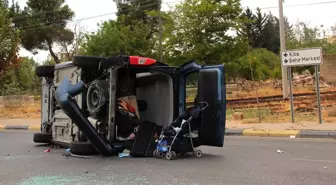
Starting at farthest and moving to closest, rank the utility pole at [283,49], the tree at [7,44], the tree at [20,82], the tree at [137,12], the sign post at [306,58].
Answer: the tree at [137,12], the tree at [20,82], the tree at [7,44], the utility pole at [283,49], the sign post at [306,58]

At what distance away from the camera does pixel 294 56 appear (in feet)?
45.3

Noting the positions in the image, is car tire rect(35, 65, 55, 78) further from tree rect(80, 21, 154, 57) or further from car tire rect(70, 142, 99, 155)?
tree rect(80, 21, 154, 57)

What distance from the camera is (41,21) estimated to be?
Answer: 43625 millimetres

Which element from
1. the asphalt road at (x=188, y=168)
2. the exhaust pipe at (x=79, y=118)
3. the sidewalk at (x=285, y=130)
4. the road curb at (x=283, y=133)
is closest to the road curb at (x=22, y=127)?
the sidewalk at (x=285, y=130)

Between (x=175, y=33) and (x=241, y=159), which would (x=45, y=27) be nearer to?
(x=175, y=33)

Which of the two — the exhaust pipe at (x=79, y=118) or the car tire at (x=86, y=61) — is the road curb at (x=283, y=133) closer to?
the exhaust pipe at (x=79, y=118)

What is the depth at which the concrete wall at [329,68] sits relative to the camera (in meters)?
29.5

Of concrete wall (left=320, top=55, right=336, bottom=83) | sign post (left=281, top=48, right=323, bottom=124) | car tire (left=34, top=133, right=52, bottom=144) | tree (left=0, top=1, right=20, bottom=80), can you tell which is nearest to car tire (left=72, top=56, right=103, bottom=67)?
car tire (left=34, top=133, right=52, bottom=144)

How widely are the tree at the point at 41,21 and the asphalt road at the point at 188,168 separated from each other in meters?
36.2

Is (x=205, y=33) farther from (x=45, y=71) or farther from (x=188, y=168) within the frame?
(x=188, y=168)

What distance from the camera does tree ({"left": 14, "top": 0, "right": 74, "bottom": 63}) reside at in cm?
4334

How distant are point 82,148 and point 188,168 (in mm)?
2342

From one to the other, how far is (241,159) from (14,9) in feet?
136

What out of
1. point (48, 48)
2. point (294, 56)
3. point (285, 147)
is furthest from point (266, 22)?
point (285, 147)
